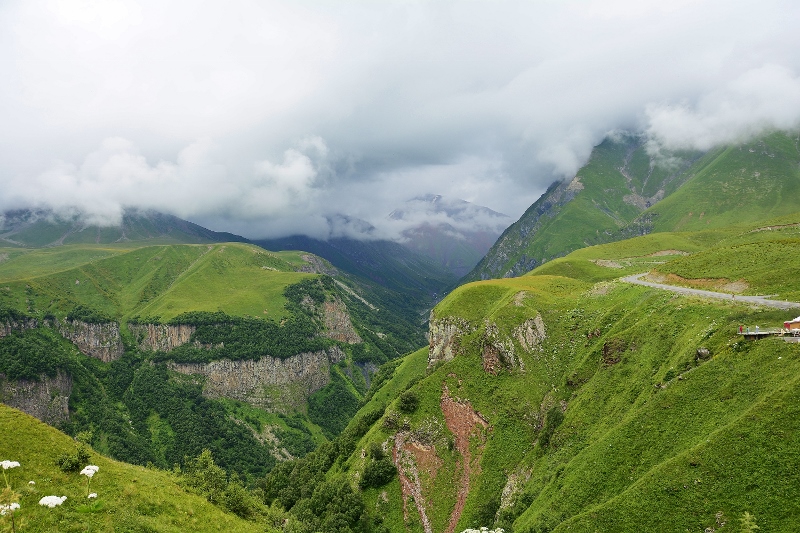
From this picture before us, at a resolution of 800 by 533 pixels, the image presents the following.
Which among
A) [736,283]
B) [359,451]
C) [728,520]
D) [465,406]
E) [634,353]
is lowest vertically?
[359,451]

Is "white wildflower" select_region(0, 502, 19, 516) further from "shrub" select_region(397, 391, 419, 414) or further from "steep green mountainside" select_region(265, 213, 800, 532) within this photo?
"shrub" select_region(397, 391, 419, 414)

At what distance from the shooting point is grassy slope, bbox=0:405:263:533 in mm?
30578

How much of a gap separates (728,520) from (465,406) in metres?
62.0

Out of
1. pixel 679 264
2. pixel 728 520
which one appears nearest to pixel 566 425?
pixel 728 520

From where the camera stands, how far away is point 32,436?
38.5 metres

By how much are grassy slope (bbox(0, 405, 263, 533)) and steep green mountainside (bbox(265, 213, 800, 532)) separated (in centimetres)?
3873

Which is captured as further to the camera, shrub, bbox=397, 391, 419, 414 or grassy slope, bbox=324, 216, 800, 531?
shrub, bbox=397, 391, 419, 414

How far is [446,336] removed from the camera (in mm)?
122500

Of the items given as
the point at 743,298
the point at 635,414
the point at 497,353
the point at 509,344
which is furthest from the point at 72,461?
the point at 743,298

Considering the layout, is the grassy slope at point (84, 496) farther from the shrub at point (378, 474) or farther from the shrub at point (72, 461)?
the shrub at point (378, 474)

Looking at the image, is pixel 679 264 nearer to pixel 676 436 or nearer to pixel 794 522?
pixel 676 436

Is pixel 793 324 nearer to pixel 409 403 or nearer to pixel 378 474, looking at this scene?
pixel 409 403

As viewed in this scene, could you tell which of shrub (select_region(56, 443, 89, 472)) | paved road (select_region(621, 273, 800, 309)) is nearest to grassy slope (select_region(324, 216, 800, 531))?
paved road (select_region(621, 273, 800, 309))

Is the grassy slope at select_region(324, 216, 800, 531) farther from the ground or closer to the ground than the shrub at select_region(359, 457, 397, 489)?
farther from the ground
